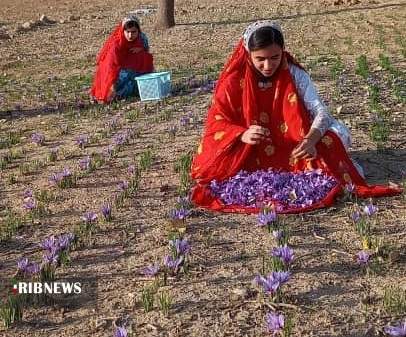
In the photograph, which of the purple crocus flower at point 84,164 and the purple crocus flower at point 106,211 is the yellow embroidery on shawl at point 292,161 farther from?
the purple crocus flower at point 84,164

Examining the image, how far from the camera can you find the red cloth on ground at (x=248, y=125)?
5371 millimetres

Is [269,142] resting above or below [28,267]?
above

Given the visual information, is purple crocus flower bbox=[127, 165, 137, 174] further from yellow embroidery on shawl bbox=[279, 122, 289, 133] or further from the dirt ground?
yellow embroidery on shawl bbox=[279, 122, 289, 133]

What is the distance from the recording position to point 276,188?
5188 mm

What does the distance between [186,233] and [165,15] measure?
17.2 metres

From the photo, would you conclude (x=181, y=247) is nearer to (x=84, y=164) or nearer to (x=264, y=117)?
(x=264, y=117)

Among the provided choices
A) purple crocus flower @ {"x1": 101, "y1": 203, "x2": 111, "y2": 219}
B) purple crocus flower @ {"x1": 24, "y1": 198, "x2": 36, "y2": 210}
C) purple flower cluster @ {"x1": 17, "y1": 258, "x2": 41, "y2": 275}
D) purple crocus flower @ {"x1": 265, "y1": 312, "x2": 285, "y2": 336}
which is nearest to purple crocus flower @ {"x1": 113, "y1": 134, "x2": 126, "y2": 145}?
purple crocus flower @ {"x1": 24, "y1": 198, "x2": 36, "y2": 210}

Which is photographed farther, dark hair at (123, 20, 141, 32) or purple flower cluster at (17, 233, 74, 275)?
dark hair at (123, 20, 141, 32)

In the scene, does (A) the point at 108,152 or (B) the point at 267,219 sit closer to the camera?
(B) the point at 267,219

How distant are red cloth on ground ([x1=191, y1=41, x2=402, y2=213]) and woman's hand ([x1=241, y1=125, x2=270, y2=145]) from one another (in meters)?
0.15

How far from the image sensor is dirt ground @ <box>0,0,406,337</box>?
3.40 m

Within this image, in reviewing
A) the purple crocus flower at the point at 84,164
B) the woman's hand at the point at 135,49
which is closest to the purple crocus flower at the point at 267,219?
the purple crocus flower at the point at 84,164

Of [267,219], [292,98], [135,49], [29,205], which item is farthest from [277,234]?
[135,49]

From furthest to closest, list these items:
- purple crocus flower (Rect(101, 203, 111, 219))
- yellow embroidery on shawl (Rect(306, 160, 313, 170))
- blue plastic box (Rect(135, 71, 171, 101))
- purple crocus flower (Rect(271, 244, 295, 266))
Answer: blue plastic box (Rect(135, 71, 171, 101)) < yellow embroidery on shawl (Rect(306, 160, 313, 170)) < purple crocus flower (Rect(101, 203, 111, 219)) < purple crocus flower (Rect(271, 244, 295, 266))
